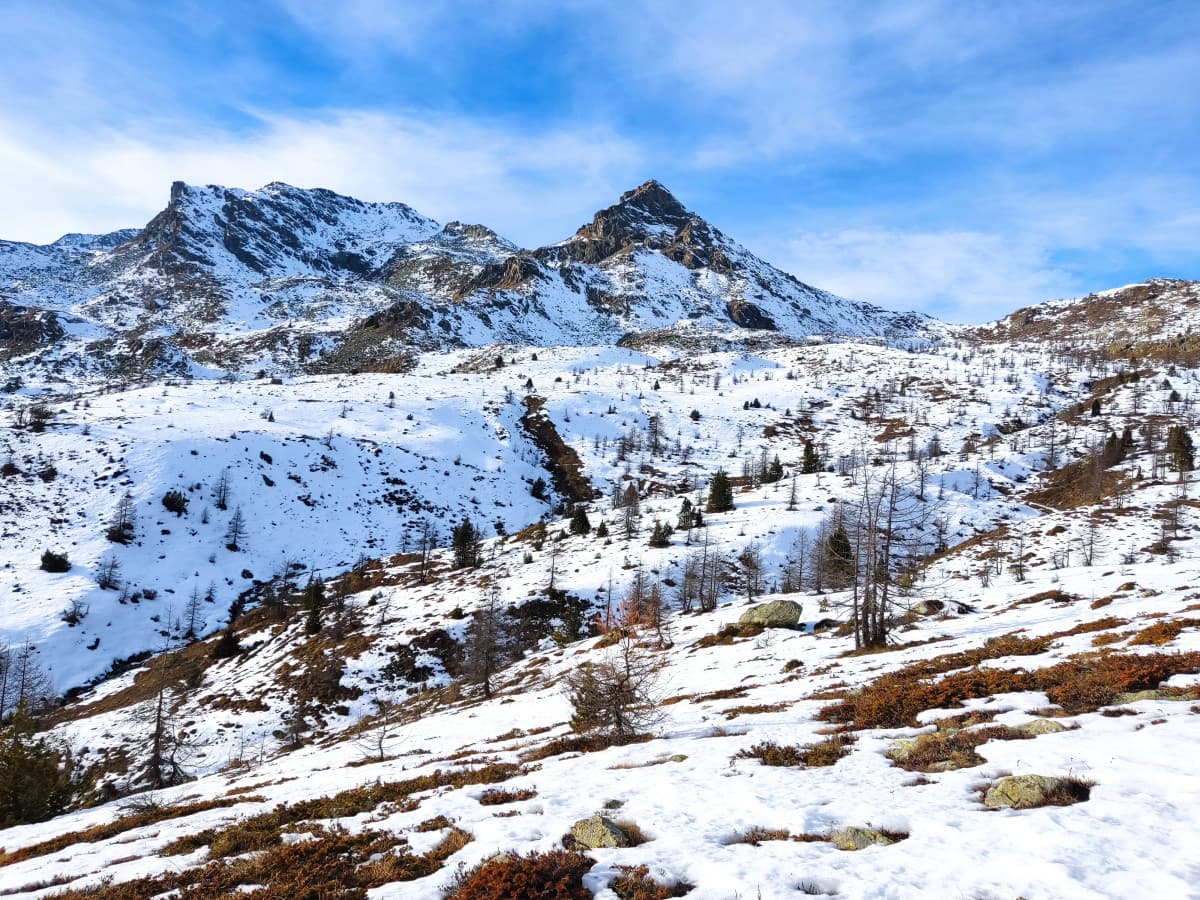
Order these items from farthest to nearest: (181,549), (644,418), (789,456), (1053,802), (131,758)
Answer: (644,418), (789,456), (181,549), (131,758), (1053,802)

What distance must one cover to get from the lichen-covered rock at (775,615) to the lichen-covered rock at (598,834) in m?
34.5

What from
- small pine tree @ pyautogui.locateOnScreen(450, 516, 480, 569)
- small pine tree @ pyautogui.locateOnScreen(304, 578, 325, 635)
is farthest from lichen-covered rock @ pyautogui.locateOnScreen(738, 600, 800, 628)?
small pine tree @ pyautogui.locateOnScreen(304, 578, 325, 635)

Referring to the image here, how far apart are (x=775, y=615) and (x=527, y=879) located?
3719 cm

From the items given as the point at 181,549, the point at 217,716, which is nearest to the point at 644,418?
the point at 181,549

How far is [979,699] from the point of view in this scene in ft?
49.7

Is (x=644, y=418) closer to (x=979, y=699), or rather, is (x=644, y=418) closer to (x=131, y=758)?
(x=131, y=758)

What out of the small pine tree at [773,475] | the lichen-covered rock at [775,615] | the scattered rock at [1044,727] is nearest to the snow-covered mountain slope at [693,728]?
the scattered rock at [1044,727]

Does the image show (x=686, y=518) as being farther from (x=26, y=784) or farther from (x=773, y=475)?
(x=26, y=784)

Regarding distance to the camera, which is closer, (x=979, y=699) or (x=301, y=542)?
(x=979, y=699)

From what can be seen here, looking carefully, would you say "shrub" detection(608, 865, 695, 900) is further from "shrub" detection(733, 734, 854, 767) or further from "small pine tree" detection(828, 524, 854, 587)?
"small pine tree" detection(828, 524, 854, 587)

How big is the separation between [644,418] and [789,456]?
44.4 metres

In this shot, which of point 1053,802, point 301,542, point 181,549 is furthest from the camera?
point 301,542

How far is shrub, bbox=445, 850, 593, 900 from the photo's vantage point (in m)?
7.57

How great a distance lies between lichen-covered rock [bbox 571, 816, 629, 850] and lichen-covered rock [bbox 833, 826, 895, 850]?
3323mm
